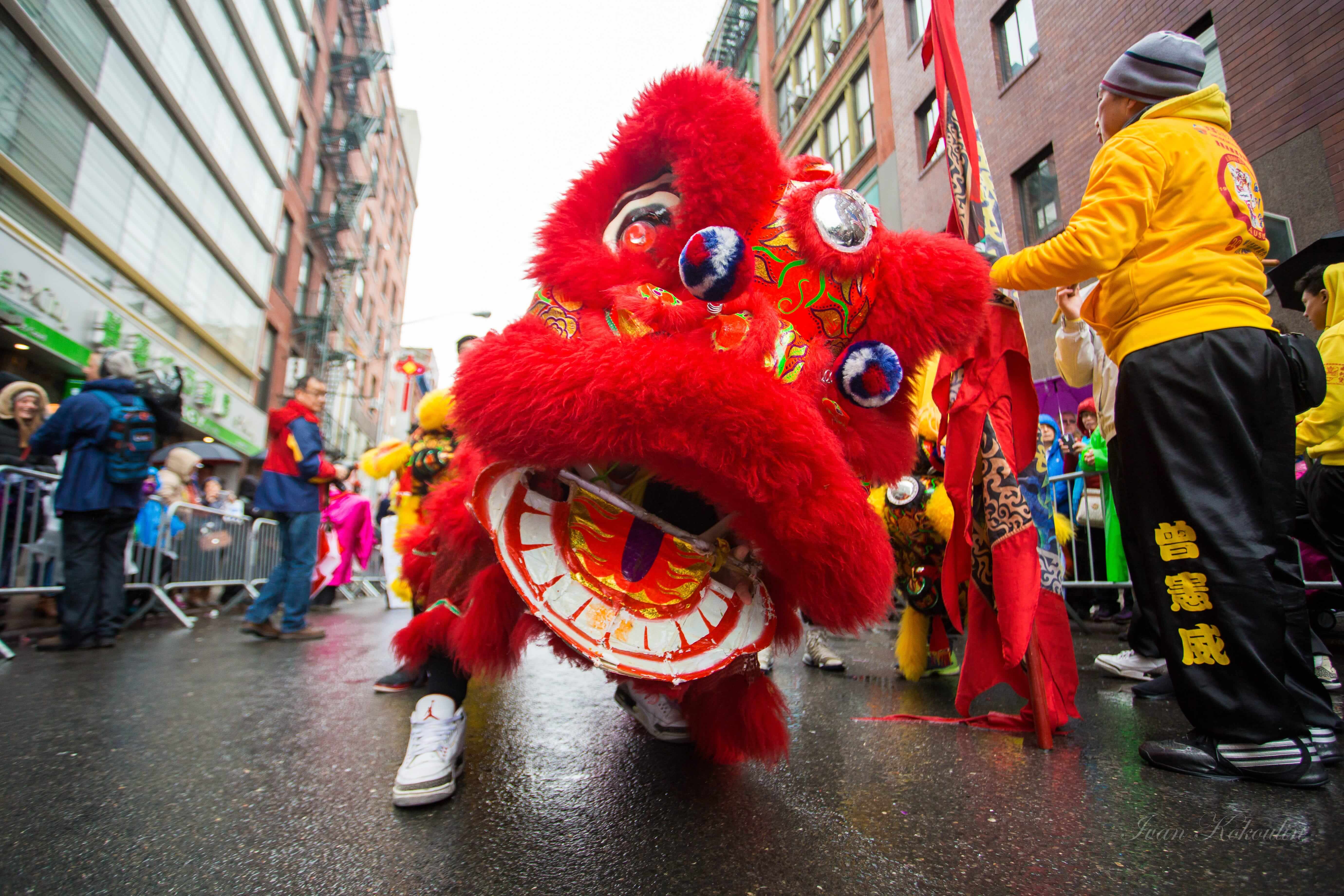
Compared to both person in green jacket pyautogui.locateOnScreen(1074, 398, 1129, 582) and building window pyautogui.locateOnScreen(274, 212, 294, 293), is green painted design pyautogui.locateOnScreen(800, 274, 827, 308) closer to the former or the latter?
person in green jacket pyautogui.locateOnScreen(1074, 398, 1129, 582)

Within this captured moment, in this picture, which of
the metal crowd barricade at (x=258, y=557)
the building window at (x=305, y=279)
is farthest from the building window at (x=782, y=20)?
the metal crowd barricade at (x=258, y=557)

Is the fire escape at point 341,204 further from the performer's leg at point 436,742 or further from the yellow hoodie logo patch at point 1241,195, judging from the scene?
the yellow hoodie logo patch at point 1241,195

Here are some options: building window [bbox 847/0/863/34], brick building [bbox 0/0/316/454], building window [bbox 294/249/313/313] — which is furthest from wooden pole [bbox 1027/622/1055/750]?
building window [bbox 294/249/313/313]

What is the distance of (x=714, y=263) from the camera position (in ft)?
4.44

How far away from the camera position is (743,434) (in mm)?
1269

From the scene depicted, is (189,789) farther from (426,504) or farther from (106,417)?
(106,417)

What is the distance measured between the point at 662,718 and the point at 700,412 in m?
1.23

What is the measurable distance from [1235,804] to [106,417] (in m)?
5.75

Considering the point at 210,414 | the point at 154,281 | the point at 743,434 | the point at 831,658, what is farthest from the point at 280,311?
the point at 743,434

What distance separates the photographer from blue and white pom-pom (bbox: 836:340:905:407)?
1.48 metres

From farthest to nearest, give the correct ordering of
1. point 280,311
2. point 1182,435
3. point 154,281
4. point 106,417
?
point 280,311 < point 154,281 < point 106,417 < point 1182,435

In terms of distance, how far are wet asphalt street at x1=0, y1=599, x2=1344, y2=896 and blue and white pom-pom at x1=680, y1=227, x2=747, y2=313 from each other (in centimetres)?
112

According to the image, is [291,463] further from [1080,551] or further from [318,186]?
[318,186]

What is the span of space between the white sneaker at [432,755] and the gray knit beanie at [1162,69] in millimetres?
2754
